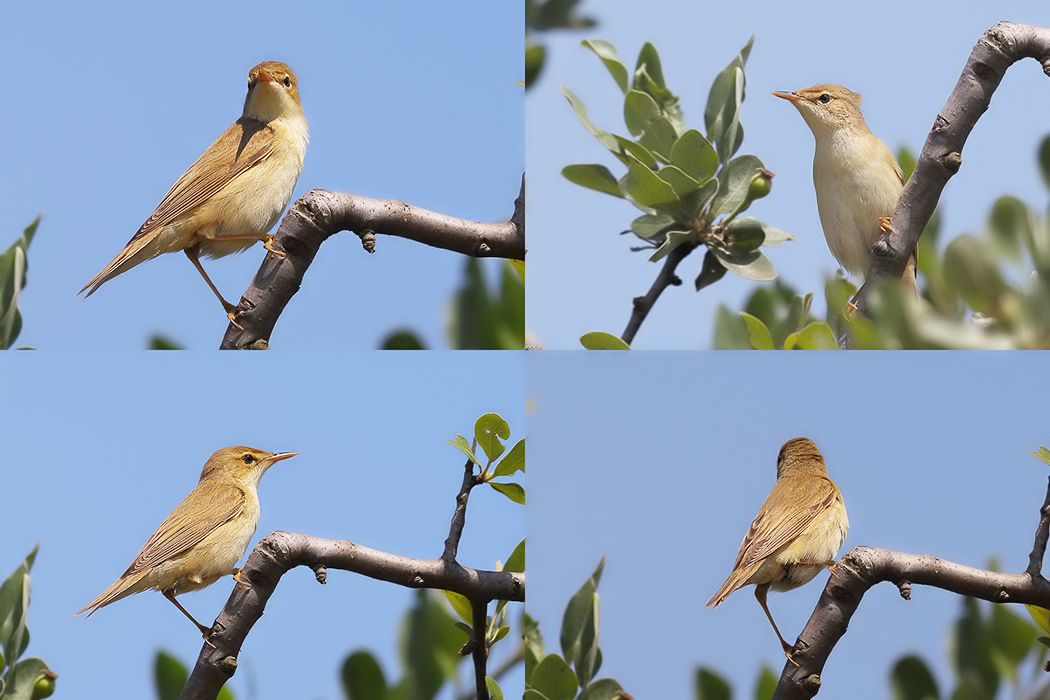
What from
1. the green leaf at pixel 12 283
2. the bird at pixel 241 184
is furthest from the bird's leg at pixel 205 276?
the green leaf at pixel 12 283

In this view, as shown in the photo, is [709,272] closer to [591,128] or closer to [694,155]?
[694,155]

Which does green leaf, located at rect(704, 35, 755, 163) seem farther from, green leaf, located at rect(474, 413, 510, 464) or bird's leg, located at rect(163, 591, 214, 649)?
bird's leg, located at rect(163, 591, 214, 649)

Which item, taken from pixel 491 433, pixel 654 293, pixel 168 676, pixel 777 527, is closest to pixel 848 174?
pixel 654 293

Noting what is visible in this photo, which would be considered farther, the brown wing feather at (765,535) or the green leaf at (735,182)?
A: the brown wing feather at (765,535)

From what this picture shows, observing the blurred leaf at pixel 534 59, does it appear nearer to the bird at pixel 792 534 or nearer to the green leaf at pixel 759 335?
the green leaf at pixel 759 335

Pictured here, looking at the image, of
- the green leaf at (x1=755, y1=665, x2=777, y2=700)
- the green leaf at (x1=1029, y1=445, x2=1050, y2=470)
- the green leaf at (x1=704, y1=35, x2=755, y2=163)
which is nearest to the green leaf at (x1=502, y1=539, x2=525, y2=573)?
the green leaf at (x1=755, y1=665, x2=777, y2=700)
